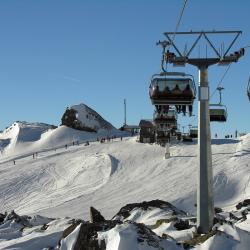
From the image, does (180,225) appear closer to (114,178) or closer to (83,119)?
(114,178)

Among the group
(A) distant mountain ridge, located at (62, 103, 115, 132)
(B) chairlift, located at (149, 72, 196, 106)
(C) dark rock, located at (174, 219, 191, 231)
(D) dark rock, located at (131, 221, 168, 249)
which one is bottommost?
(C) dark rock, located at (174, 219, 191, 231)

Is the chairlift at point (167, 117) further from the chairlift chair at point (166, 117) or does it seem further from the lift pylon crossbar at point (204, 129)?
the lift pylon crossbar at point (204, 129)

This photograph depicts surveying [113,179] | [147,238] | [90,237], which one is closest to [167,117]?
[113,179]

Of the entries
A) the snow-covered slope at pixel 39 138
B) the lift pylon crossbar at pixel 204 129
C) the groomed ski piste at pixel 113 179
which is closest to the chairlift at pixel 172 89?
the lift pylon crossbar at pixel 204 129

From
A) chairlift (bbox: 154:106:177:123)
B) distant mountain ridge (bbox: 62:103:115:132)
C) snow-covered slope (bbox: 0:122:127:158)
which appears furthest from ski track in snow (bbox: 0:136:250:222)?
distant mountain ridge (bbox: 62:103:115:132)

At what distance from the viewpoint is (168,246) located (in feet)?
39.8

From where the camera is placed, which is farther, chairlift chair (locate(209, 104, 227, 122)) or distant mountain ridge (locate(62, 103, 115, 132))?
distant mountain ridge (locate(62, 103, 115, 132))

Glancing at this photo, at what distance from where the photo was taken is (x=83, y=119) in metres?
85.6

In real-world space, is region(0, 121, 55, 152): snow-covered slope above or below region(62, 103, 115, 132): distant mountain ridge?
below

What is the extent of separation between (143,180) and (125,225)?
33872 millimetres

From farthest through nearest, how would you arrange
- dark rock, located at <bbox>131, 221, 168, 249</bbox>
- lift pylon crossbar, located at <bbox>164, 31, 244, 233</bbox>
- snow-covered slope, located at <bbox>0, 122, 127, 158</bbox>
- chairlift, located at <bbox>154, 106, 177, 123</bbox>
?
snow-covered slope, located at <bbox>0, 122, 127, 158</bbox> → chairlift, located at <bbox>154, 106, 177, 123</bbox> → lift pylon crossbar, located at <bbox>164, 31, 244, 233</bbox> → dark rock, located at <bbox>131, 221, 168, 249</bbox>

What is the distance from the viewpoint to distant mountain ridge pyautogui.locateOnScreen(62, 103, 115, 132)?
84.4 m

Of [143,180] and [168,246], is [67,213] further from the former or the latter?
[168,246]

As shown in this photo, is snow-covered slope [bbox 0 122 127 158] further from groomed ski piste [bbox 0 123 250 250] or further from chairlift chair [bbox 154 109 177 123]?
chairlift chair [bbox 154 109 177 123]
